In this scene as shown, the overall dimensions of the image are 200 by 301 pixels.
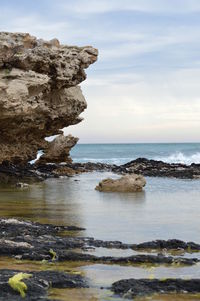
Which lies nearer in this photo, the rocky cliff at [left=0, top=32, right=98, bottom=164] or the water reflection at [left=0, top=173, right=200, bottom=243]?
the water reflection at [left=0, top=173, right=200, bottom=243]

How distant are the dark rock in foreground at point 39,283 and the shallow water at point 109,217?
0.53 ft

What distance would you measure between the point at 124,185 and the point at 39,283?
16.0m

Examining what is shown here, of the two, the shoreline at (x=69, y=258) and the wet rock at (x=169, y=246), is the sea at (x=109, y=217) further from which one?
the wet rock at (x=169, y=246)

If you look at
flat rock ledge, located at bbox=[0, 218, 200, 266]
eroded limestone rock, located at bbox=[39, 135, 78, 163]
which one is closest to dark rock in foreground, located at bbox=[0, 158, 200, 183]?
eroded limestone rock, located at bbox=[39, 135, 78, 163]

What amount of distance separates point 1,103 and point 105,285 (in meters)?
13.5

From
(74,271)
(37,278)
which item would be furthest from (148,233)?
(37,278)

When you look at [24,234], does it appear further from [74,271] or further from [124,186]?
[124,186]

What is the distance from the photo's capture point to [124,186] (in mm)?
22625

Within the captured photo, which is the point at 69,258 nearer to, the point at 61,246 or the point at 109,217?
the point at 61,246

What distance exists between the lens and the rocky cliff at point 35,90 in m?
20.6

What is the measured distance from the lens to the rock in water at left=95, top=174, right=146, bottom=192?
22.6 meters

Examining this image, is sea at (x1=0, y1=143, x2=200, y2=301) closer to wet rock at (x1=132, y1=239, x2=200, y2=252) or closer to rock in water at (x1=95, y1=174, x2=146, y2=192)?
wet rock at (x1=132, y1=239, x2=200, y2=252)

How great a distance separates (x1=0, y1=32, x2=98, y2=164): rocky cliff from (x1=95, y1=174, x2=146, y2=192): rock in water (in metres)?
4.03

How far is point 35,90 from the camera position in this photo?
21422mm
